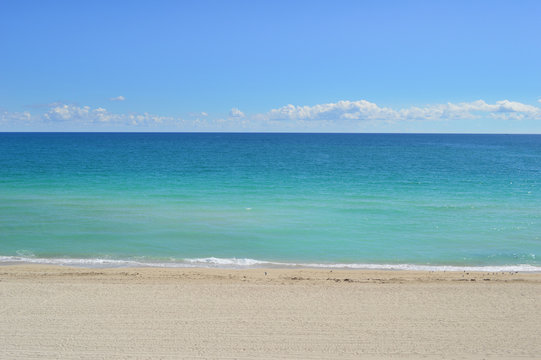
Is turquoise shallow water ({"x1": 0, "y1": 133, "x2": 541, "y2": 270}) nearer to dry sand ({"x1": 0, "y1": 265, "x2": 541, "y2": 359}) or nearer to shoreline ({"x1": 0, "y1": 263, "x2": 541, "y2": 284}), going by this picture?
shoreline ({"x1": 0, "y1": 263, "x2": 541, "y2": 284})

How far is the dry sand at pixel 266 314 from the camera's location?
7.82m

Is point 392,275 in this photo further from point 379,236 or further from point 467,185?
point 467,185

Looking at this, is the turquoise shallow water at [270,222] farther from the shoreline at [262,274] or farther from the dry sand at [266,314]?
the dry sand at [266,314]

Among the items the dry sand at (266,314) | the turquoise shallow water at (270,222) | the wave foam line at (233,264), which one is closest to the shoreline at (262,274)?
the dry sand at (266,314)

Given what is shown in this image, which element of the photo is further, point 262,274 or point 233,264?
point 233,264

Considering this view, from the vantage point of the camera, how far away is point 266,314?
9391mm

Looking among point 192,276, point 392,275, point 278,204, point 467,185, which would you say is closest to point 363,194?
point 278,204

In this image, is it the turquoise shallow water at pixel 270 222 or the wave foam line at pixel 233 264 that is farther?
the turquoise shallow water at pixel 270 222

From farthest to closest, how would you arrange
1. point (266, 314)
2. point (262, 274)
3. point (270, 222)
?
point (270, 222) → point (262, 274) → point (266, 314)

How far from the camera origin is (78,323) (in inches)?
348

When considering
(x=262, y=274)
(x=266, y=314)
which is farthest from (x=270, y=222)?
(x=266, y=314)

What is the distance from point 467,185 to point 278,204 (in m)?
16.1

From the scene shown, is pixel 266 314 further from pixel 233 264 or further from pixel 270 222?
pixel 270 222

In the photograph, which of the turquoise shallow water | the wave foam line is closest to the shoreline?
the wave foam line
